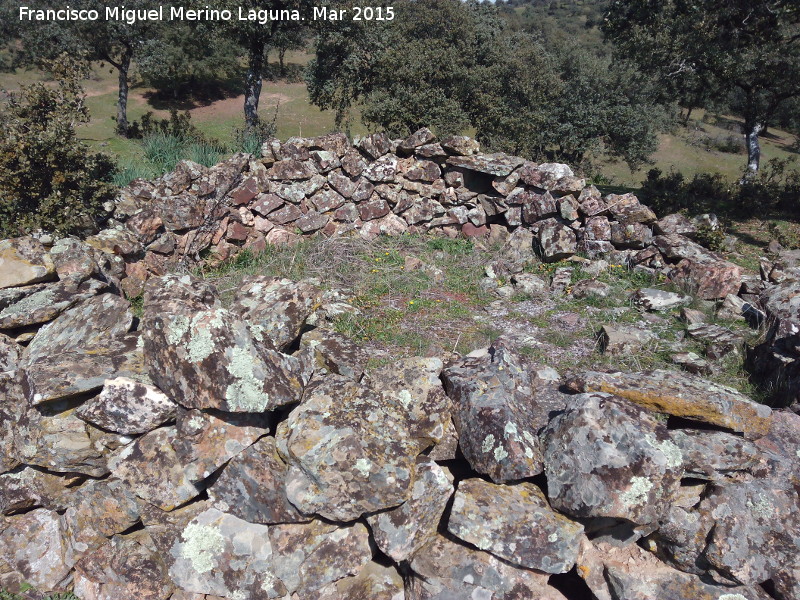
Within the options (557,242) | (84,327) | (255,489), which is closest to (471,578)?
(255,489)

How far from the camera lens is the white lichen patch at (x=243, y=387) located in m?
3.72

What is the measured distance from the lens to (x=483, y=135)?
50.3 feet

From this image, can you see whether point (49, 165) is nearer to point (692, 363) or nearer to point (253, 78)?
point (692, 363)

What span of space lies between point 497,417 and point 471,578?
3.72ft

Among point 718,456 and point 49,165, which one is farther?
point 49,165

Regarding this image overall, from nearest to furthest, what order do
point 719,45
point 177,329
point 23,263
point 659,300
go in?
Answer: point 177,329 < point 23,263 < point 659,300 < point 719,45

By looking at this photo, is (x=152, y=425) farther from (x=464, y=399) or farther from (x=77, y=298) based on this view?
(x=464, y=399)

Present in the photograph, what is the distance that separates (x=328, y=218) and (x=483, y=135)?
8.65 m

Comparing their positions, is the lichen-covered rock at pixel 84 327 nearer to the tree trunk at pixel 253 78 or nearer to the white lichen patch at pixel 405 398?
the white lichen patch at pixel 405 398

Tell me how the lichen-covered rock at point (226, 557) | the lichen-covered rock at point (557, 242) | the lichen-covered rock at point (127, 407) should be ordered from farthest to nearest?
1. the lichen-covered rock at point (557, 242)
2. the lichen-covered rock at point (226, 557)
3. the lichen-covered rock at point (127, 407)

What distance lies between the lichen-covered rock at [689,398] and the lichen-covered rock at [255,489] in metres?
2.48

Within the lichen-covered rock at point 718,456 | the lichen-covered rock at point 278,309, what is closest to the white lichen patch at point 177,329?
the lichen-covered rock at point 278,309

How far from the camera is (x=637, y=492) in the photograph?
3.65 metres

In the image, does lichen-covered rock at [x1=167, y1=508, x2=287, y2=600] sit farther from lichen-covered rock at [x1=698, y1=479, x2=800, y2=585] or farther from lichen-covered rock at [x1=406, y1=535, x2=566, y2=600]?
lichen-covered rock at [x1=698, y1=479, x2=800, y2=585]
